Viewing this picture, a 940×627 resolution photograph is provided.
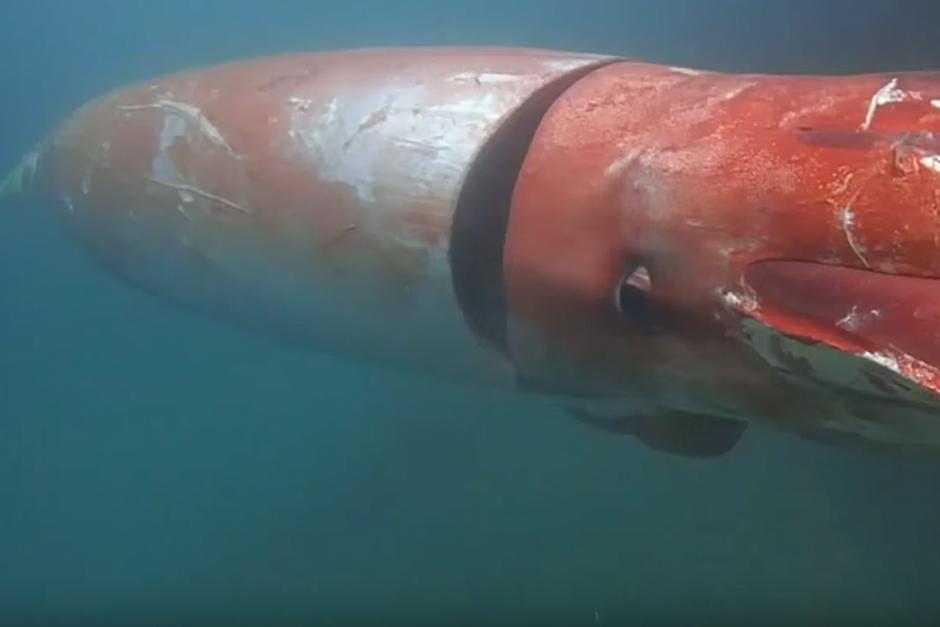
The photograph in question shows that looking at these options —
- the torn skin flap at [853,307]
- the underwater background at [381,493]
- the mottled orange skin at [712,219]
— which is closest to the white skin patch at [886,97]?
the mottled orange skin at [712,219]

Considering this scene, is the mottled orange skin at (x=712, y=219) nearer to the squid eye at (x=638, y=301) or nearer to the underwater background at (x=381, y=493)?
the squid eye at (x=638, y=301)

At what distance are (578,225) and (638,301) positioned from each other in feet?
0.24

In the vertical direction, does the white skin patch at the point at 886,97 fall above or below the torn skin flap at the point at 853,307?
above

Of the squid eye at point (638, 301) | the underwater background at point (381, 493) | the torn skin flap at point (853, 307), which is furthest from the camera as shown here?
the underwater background at point (381, 493)

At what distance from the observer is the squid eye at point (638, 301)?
0.82 metres

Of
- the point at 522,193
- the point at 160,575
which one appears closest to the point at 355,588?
the point at 160,575

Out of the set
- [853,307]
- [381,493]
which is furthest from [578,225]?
[381,493]

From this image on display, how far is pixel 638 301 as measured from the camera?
32.8 inches

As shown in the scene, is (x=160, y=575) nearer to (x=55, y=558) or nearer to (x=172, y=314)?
(x=55, y=558)

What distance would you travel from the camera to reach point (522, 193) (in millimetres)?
886

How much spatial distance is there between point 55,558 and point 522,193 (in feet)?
5.61

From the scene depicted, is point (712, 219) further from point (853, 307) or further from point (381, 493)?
point (381, 493)

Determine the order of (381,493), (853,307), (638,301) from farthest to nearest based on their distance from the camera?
(381,493) → (638,301) → (853,307)

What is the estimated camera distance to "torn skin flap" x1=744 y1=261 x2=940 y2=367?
26.8 inches
